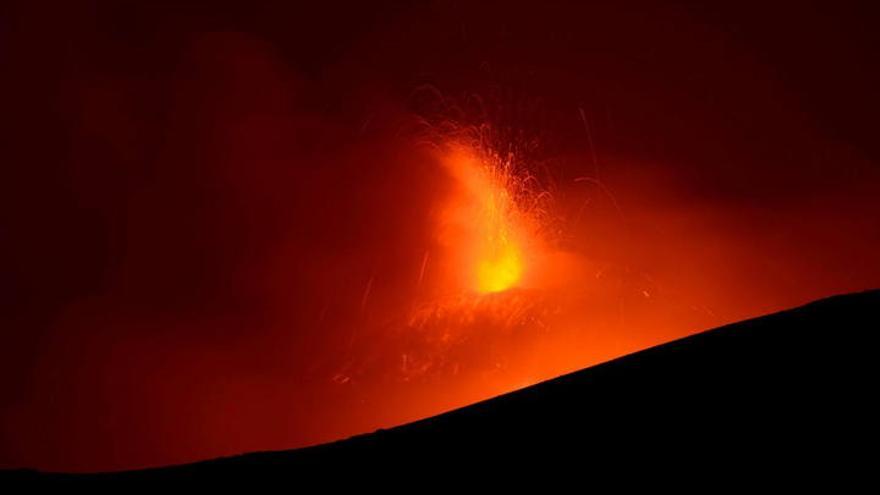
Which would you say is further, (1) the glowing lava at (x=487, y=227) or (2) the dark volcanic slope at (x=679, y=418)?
(1) the glowing lava at (x=487, y=227)

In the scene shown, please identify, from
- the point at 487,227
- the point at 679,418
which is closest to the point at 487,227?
the point at 487,227

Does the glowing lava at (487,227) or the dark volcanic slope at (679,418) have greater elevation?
the glowing lava at (487,227)

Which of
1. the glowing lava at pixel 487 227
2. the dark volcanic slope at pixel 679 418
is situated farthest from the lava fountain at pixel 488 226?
the dark volcanic slope at pixel 679 418

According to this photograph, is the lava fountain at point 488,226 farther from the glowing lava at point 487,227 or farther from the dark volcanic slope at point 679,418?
the dark volcanic slope at point 679,418

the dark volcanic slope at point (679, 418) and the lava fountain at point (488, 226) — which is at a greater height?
the lava fountain at point (488, 226)

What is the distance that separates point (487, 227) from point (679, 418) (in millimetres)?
11810

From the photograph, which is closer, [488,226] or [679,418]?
[679,418]

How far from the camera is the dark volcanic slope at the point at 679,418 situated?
2.63 meters

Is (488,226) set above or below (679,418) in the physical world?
above

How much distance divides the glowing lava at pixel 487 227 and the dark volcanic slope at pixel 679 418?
418 inches

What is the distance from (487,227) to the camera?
48.0 ft

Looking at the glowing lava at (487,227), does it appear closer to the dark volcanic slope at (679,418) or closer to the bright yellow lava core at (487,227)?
the bright yellow lava core at (487,227)

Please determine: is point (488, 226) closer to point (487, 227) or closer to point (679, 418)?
point (487, 227)

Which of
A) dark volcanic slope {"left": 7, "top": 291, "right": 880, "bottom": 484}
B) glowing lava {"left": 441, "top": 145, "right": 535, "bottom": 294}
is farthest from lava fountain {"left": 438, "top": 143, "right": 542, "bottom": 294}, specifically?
dark volcanic slope {"left": 7, "top": 291, "right": 880, "bottom": 484}
